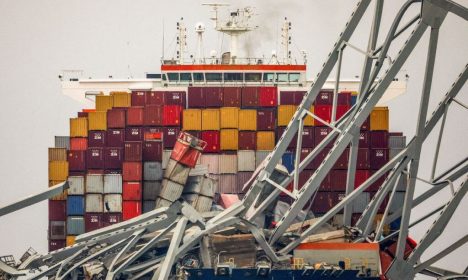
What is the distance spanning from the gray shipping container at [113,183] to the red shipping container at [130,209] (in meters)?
0.88

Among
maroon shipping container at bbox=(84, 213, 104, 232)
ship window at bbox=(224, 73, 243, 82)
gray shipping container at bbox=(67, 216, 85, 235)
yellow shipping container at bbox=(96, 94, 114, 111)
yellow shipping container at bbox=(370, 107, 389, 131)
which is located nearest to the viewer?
maroon shipping container at bbox=(84, 213, 104, 232)

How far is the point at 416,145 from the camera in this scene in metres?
50.2

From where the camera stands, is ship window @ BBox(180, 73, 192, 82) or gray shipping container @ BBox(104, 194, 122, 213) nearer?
gray shipping container @ BBox(104, 194, 122, 213)

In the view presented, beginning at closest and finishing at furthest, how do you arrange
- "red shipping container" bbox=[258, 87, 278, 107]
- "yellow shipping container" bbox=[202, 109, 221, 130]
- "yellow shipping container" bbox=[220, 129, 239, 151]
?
1. "yellow shipping container" bbox=[220, 129, 239, 151]
2. "yellow shipping container" bbox=[202, 109, 221, 130]
3. "red shipping container" bbox=[258, 87, 278, 107]

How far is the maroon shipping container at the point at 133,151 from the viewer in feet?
208

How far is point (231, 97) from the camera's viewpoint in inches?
2672

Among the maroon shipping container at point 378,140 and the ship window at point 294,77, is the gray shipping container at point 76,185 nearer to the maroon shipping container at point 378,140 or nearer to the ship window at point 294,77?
the maroon shipping container at point 378,140

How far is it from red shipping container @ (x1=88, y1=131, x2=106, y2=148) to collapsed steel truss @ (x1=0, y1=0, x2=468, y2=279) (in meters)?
11.7

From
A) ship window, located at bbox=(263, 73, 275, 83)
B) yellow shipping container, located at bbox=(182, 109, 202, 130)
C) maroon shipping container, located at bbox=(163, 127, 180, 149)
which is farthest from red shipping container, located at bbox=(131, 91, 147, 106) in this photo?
ship window, located at bbox=(263, 73, 275, 83)

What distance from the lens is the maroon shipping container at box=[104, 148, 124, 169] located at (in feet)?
212

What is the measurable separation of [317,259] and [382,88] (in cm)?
653

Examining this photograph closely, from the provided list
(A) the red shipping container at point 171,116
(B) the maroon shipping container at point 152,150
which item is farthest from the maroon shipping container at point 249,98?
(B) the maroon shipping container at point 152,150

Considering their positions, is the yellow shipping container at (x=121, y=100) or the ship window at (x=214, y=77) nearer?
the yellow shipping container at (x=121, y=100)

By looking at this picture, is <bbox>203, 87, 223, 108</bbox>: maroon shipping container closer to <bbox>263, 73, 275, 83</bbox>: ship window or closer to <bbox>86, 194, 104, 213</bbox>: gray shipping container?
<bbox>263, 73, 275, 83</bbox>: ship window
